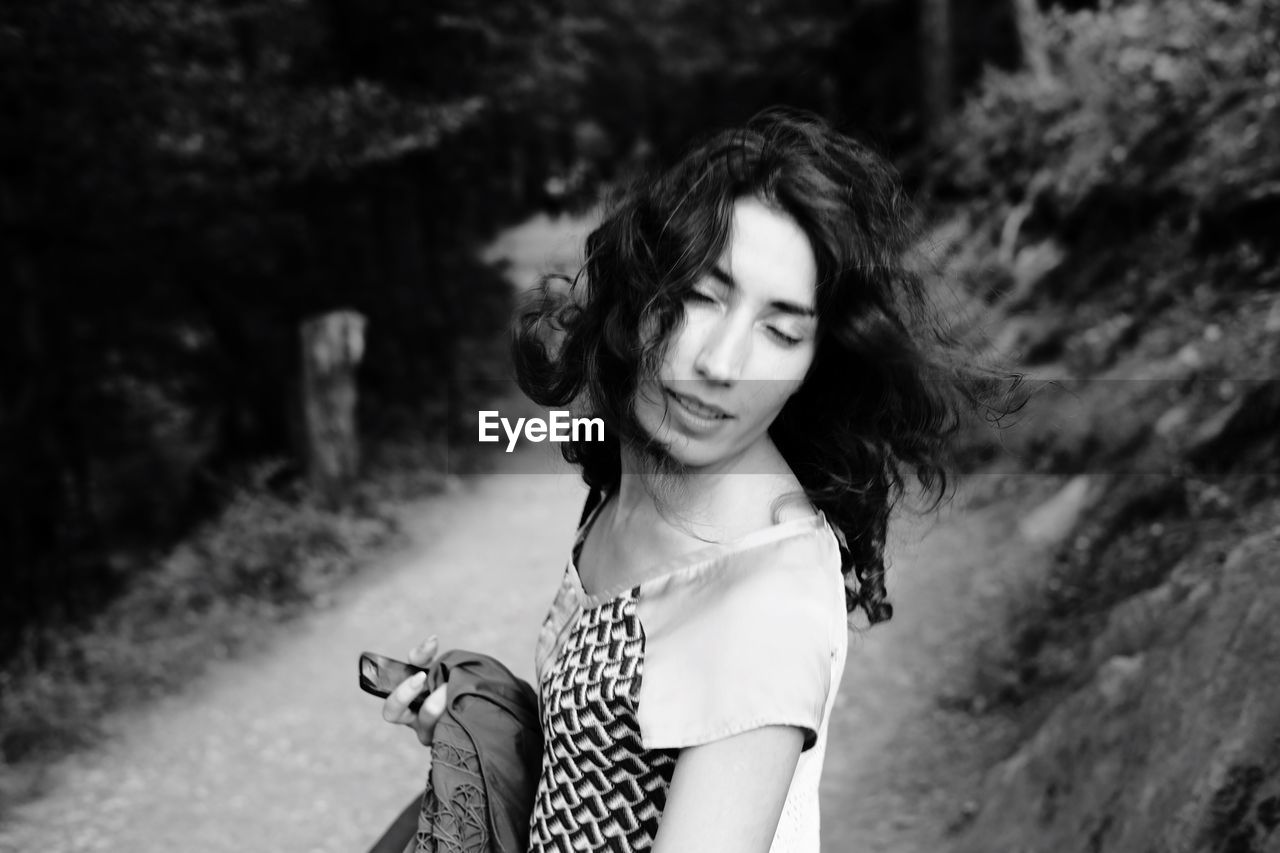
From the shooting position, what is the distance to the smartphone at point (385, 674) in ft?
5.11

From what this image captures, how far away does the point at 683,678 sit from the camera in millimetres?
1100

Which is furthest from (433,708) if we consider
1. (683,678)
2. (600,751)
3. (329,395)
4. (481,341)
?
(481,341)

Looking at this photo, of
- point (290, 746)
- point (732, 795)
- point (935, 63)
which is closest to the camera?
point (732, 795)

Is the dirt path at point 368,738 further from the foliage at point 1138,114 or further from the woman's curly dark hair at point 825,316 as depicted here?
the foliage at point 1138,114

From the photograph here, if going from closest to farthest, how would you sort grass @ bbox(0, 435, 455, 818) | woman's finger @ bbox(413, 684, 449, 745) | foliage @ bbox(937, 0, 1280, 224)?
1. woman's finger @ bbox(413, 684, 449, 745)
2. grass @ bbox(0, 435, 455, 818)
3. foliage @ bbox(937, 0, 1280, 224)

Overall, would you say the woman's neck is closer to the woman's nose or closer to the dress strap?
the woman's nose

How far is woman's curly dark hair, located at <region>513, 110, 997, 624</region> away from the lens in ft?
4.03

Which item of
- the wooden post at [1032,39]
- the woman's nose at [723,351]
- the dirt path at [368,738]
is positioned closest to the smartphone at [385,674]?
the woman's nose at [723,351]

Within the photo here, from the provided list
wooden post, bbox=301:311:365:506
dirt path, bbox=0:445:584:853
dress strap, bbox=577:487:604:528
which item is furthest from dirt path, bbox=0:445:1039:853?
dress strap, bbox=577:487:604:528

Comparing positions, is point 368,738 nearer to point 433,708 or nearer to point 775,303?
point 433,708

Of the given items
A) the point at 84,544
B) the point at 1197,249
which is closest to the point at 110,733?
the point at 84,544

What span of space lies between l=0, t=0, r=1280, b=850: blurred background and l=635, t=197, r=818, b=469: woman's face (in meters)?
0.33

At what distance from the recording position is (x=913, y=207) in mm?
1490

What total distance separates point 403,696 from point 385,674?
2.1 inches
